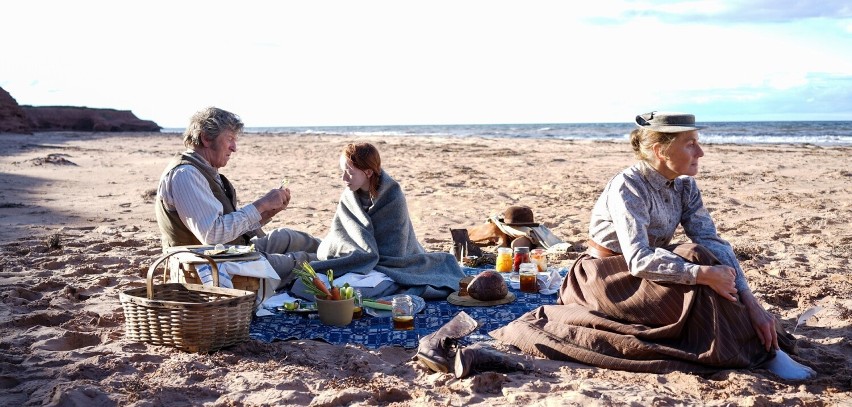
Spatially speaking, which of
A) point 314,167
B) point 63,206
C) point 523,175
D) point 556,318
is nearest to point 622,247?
point 556,318

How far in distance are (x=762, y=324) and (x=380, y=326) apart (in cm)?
236

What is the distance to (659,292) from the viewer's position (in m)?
4.01

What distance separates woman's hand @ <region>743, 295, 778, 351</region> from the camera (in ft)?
12.7

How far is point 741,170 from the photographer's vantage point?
49.1 feet

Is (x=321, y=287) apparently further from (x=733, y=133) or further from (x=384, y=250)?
(x=733, y=133)

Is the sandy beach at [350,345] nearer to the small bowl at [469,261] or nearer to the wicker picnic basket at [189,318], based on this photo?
the wicker picnic basket at [189,318]

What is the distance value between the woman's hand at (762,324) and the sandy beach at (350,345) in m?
0.19

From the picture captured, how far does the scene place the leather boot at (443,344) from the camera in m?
3.96

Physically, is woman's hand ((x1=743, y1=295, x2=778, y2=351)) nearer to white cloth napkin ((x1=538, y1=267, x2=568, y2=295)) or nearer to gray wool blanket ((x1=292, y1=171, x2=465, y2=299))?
white cloth napkin ((x1=538, y1=267, x2=568, y2=295))

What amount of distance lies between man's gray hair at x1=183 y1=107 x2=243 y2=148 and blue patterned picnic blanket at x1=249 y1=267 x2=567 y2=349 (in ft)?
4.29

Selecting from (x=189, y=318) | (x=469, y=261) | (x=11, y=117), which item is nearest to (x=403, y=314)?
(x=189, y=318)

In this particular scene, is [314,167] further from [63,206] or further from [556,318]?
[556,318]

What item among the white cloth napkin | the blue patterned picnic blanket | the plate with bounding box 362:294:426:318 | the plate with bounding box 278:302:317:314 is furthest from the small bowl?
the plate with bounding box 278:302:317:314

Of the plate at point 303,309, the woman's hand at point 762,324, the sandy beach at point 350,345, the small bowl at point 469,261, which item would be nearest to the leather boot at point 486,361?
the sandy beach at point 350,345
